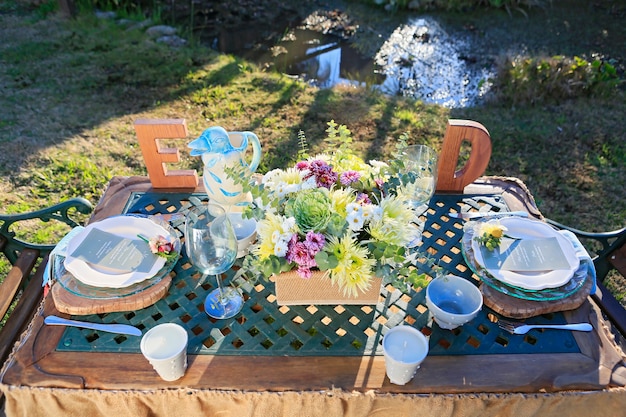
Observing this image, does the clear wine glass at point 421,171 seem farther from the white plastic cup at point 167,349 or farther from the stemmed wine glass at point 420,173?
the white plastic cup at point 167,349

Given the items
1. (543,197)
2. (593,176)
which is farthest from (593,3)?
(543,197)

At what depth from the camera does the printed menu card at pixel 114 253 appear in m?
1.47

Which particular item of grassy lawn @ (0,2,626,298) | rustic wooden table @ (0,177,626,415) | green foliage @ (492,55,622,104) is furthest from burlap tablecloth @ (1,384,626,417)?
green foliage @ (492,55,622,104)

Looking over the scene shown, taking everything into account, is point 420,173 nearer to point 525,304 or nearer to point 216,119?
point 525,304

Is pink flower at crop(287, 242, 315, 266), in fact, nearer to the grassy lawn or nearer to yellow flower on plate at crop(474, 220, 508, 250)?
yellow flower on plate at crop(474, 220, 508, 250)

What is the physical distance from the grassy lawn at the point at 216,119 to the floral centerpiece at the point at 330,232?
6.59ft

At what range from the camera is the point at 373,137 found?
148 inches

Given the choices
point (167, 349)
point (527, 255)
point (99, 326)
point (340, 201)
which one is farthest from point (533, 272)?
point (99, 326)

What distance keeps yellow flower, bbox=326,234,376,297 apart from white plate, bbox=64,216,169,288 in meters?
0.62

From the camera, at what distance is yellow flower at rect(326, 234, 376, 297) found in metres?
1.21

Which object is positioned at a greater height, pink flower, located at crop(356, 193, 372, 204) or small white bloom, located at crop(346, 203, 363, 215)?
small white bloom, located at crop(346, 203, 363, 215)

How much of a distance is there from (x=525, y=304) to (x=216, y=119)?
3.17 meters

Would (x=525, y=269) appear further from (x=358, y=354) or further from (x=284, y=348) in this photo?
(x=284, y=348)

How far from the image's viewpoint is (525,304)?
1.39m
